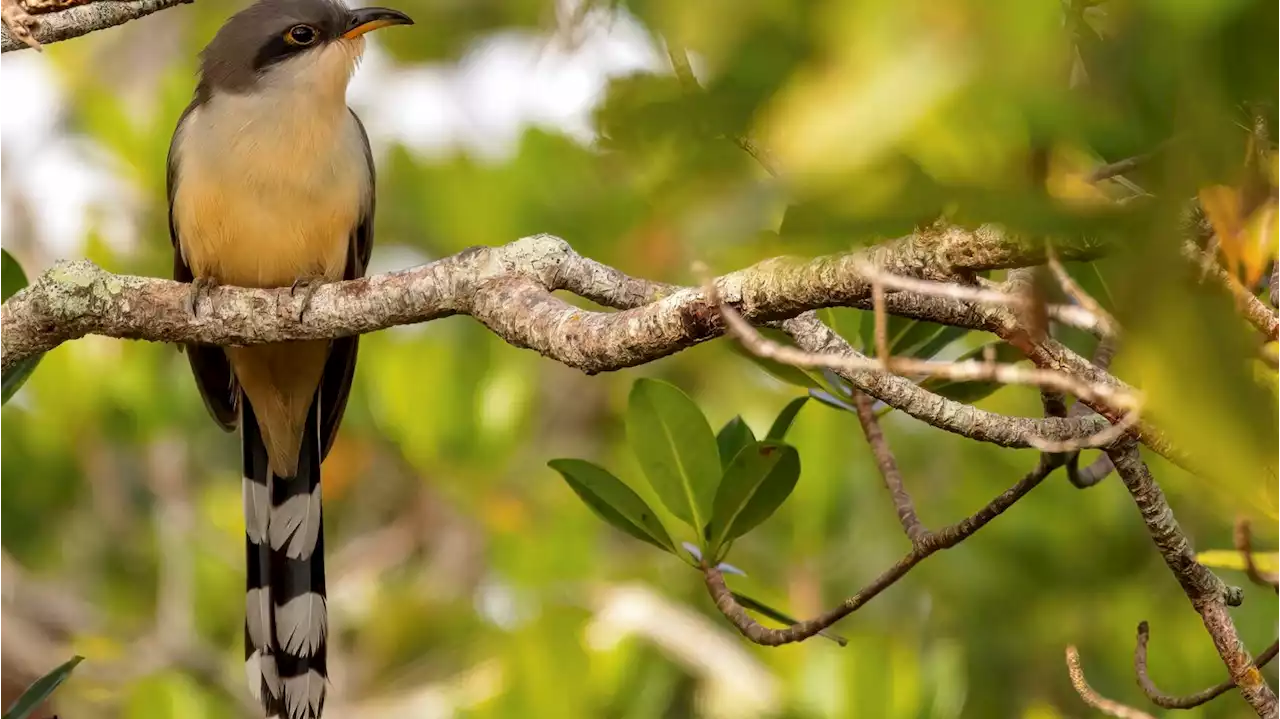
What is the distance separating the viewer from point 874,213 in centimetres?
65

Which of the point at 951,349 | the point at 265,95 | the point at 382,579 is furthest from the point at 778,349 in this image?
the point at 382,579

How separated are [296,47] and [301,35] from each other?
58mm

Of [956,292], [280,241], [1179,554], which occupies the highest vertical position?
[956,292]

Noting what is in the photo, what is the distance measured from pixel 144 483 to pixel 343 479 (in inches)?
33.9

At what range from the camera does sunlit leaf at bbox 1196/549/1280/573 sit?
1.77m

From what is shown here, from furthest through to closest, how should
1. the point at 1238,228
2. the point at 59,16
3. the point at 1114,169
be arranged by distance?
the point at 59,16
the point at 1114,169
the point at 1238,228

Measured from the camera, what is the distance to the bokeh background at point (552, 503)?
0.91 meters

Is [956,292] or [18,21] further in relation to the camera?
[18,21]

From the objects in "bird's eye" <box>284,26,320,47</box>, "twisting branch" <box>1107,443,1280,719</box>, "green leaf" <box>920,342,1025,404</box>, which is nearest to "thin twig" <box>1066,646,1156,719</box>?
"twisting branch" <box>1107,443,1280,719</box>

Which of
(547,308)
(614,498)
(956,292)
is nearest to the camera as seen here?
(956,292)

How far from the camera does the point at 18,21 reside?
243 cm

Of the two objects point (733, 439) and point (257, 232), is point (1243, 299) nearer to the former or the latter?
point (733, 439)

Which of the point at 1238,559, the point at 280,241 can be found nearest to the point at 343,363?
the point at 280,241

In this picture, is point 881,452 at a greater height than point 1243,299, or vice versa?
point 1243,299
